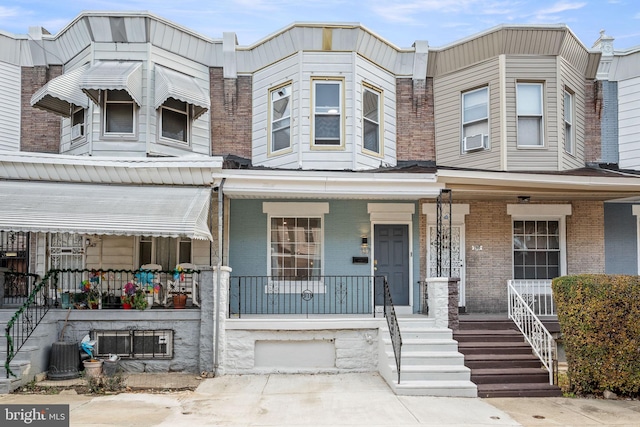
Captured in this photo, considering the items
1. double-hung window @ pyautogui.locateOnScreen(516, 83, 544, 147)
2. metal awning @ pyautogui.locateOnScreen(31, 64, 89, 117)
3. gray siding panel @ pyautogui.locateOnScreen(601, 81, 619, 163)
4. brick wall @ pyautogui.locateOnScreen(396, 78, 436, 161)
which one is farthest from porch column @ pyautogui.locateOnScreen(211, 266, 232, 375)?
gray siding panel @ pyautogui.locateOnScreen(601, 81, 619, 163)

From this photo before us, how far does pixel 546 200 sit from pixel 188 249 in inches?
340

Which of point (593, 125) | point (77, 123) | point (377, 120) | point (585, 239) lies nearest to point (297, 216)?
point (377, 120)

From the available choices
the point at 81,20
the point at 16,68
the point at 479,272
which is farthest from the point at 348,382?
the point at 16,68

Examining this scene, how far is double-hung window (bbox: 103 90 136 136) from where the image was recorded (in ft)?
39.9

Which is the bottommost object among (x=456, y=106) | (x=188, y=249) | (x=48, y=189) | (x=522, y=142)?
(x=188, y=249)

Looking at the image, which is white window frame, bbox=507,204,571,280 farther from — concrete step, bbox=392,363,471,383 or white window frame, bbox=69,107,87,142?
white window frame, bbox=69,107,87,142

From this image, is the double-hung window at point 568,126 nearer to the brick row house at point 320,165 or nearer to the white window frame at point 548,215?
the brick row house at point 320,165

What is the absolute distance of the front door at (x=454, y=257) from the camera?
40.8 ft

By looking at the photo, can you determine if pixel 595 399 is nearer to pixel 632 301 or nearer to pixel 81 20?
pixel 632 301

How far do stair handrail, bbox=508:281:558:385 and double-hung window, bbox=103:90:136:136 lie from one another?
30.2 ft

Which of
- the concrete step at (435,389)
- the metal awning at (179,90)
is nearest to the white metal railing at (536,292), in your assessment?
the concrete step at (435,389)

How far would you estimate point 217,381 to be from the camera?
9438 mm

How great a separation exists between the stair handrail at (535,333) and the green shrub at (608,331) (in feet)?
1.57

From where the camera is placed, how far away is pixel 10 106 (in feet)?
43.3
